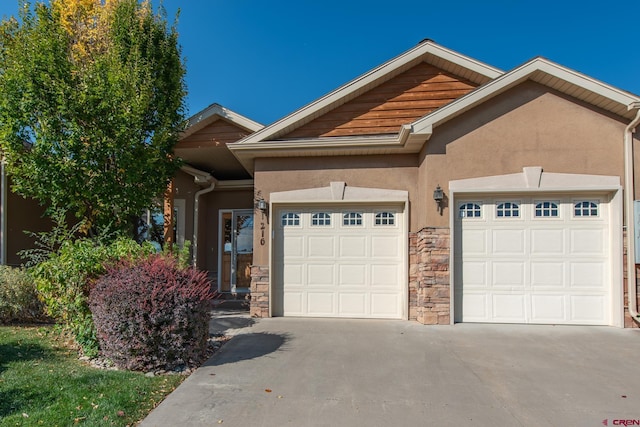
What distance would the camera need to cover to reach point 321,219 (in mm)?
7270

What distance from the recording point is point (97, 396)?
3.56m

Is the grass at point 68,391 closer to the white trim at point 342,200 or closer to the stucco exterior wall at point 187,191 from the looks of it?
the white trim at point 342,200

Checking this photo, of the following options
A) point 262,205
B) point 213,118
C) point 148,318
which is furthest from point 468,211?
point 213,118

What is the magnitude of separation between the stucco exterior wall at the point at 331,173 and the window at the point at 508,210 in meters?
1.53

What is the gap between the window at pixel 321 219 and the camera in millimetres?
7258

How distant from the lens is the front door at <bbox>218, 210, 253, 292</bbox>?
1009cm

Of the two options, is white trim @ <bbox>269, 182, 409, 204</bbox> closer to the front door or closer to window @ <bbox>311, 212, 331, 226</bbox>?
window @ <bbox>311, 212, 331, 226</bbox>

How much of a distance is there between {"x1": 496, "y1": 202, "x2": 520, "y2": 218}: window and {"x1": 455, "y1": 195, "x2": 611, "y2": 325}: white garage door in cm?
2

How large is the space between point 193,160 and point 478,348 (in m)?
7.88

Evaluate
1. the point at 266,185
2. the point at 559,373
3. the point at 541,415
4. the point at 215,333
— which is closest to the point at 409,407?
the point at 541,415

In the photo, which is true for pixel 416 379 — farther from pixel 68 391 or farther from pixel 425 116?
pixel 425 116

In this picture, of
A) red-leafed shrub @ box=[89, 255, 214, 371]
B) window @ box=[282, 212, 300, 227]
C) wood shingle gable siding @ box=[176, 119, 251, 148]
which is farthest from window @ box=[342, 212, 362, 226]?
red-leafed shrub @ box=[89, 255, 214, 371]

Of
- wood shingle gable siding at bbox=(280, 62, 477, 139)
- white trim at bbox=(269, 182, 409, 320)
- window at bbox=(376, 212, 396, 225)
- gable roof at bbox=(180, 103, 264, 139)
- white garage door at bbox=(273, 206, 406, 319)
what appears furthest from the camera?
gable roof at bbox=(180, 103, 264, 139)

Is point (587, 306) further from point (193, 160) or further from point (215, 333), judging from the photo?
point (193, 160)
